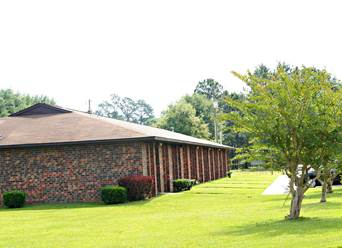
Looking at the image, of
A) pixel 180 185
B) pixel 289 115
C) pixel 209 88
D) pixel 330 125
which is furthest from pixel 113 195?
pixel 209 88

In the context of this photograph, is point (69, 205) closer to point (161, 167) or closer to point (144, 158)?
point (144, 158)

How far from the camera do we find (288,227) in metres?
12.8

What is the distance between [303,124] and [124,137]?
1235 centimetres

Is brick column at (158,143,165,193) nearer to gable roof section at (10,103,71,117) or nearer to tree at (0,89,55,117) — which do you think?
gable roof section at (10,103,71,117)

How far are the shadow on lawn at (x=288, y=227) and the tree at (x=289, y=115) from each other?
2.80ft

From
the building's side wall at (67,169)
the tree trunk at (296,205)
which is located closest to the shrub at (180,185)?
the building's side wall at (67,169)

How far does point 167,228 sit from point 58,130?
15.1 metres

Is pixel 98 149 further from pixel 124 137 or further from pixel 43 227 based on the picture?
pixel 43 227

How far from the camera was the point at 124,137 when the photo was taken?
2545 cm

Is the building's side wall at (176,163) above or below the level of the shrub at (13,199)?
above

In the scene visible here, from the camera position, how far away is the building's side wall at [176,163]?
28016mm

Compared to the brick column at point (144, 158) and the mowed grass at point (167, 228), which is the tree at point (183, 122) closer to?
the brick column at point (144, 158)

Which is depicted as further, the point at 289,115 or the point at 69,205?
the point at 69,205

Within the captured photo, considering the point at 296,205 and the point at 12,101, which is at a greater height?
the point at 12,101
